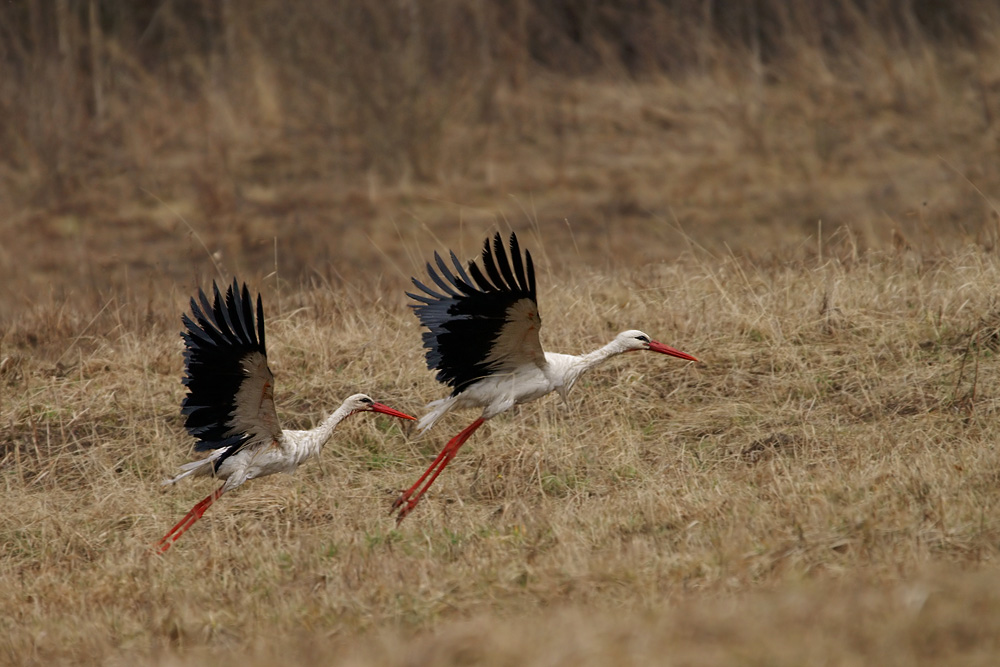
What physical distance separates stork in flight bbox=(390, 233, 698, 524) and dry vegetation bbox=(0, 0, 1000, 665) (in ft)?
1.05

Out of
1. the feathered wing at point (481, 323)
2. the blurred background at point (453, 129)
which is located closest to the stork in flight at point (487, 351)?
the feathered wing at point (481, 323)

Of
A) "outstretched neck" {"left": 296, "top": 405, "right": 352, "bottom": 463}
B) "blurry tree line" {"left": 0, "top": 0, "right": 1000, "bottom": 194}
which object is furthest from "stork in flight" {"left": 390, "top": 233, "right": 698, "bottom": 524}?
"blurry tree line" {"left": 0, "top": 0, "right": 1000, "bottom": 194}

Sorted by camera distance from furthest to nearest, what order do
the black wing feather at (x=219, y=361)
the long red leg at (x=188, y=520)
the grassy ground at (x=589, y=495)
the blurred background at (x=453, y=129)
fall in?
the blurred background at (x=453, y=129), the long red leg at (x=188, y=520), the black wing feather at (x=219, y=361), the grassy ground at (x=589, y=495)

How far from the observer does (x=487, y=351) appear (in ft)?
20.8

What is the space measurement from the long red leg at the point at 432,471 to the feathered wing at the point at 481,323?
251 mm

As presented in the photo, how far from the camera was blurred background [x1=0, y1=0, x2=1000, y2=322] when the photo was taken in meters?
15.4

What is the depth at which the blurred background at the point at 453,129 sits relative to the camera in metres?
15.4

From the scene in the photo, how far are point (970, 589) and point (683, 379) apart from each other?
379 centimetres

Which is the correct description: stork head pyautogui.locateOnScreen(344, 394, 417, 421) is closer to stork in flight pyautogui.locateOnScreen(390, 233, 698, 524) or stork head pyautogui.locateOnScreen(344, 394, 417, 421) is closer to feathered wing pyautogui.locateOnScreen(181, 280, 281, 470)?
stork in flight pyautogui.locateOnScreen(390, 233, 698, 524)

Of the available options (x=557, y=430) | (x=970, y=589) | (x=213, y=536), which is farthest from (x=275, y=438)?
(x=970, y=589)

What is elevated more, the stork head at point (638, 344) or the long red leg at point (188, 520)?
the stork head at point (638, 344)

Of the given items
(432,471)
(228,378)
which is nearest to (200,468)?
(228,378)

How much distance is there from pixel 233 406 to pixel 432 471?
48.6 inches

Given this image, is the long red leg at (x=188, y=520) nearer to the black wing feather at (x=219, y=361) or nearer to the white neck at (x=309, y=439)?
the black wing feather at (x=219, y=361)
